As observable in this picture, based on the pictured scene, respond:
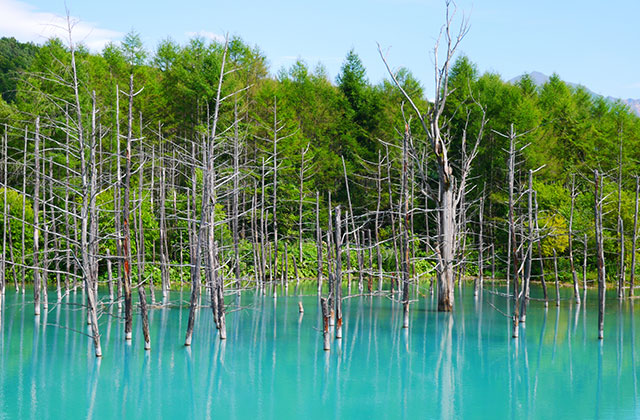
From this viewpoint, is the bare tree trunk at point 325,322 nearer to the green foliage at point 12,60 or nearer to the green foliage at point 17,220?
the green foliage at point 17,220

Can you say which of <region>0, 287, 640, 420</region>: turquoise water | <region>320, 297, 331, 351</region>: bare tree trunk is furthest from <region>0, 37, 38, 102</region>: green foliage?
<region>320, 297, 331, 351</region>: bare tree trunk

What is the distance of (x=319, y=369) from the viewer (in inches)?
527

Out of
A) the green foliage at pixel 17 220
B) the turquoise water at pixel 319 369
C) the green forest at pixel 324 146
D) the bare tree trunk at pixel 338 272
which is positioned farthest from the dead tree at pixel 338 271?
the green foliage at pixel 17 220

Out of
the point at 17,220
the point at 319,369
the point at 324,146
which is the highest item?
the point at 324,146

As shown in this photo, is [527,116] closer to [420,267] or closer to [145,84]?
[420,267]

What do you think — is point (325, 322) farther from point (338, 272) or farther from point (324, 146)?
point (324, 146)

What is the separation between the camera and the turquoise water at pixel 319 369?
10.7 metres

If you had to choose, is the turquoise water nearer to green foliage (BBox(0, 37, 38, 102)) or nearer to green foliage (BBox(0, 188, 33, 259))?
green foliage (BBox(0, 188, 33, 259))

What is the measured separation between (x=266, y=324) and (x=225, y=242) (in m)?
9.08

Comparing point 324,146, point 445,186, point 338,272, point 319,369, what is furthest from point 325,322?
point 324,146

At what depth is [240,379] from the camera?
494 inches

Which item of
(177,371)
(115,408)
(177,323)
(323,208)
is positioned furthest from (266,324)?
(323,208)

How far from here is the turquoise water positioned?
35.2ft

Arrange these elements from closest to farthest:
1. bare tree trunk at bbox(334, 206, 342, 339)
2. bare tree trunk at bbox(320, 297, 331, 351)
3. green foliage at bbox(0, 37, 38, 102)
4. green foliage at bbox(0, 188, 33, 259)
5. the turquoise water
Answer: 1. the turquoise water
2. bare tree trunk at bbox(320, 297, 331, 351)
3. bare tree trunk at bbox(334, 206, 342, 339)
4. green foliage at bbox(0, 188, 33, 259)
5. green foliage at bbox(0, 37, 38, 102)
